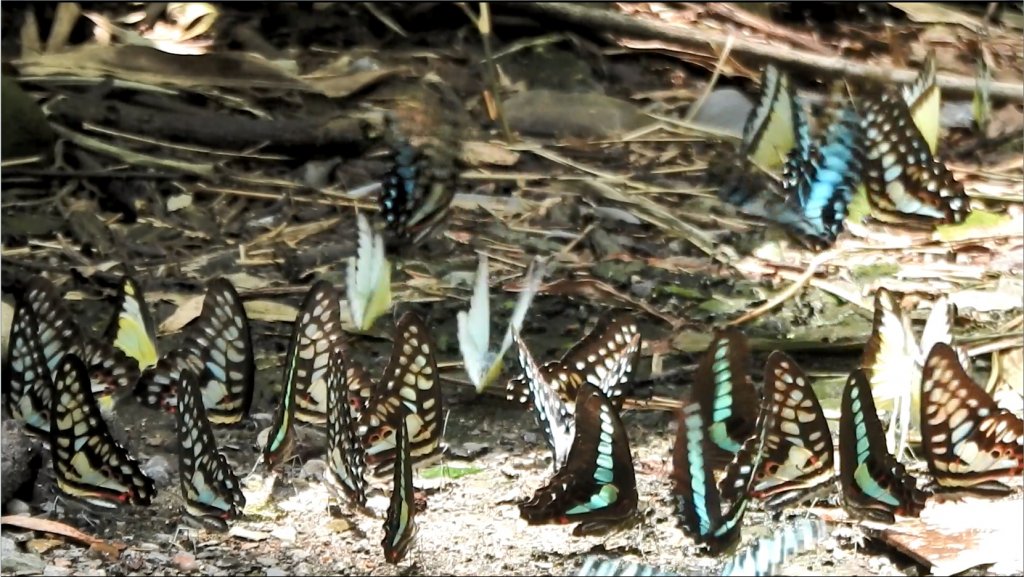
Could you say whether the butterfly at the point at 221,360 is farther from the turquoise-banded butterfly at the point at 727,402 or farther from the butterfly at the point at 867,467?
the butterfly at the point at 867,467

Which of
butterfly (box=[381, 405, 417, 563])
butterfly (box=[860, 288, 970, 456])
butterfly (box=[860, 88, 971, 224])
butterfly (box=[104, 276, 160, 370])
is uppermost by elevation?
butterfly (box=[860, 88, 971, 224])

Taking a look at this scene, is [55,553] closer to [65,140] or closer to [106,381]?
[106,381]

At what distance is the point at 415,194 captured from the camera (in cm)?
161

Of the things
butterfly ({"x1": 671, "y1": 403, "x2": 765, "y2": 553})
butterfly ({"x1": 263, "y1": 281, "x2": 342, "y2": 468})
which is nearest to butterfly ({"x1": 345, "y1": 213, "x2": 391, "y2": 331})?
butterfly ({"x1": 263, "y1": 281, "x2": 342, "y2": 468})

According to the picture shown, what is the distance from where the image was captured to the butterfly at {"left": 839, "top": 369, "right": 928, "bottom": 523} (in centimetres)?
108

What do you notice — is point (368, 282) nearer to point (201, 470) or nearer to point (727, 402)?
point (201, 470)

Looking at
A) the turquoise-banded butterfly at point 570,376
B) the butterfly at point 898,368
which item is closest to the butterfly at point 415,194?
the turquoise-banded butterfly at point 570,376

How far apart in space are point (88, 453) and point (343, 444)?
0.79 feet

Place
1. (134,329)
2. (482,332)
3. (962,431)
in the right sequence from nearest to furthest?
(962,431), (134,329), (482,332)

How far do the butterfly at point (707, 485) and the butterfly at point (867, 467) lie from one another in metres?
0.11

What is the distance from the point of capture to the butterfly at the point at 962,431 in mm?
1134

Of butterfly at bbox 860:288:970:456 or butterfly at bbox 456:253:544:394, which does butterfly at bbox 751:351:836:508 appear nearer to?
butterfly at bbox 860:288:970:456

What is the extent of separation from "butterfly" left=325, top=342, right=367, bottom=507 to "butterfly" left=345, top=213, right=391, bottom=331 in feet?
0.92

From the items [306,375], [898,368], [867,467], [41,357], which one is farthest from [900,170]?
[41,357]
